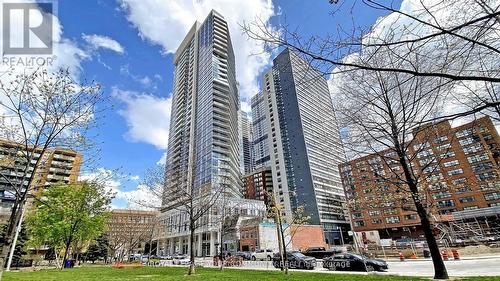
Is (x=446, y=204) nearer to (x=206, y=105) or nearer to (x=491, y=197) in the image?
(x=491, y=197)

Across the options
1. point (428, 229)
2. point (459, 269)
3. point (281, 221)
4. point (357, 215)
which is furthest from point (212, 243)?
point (428, 229)

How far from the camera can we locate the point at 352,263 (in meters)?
19.1

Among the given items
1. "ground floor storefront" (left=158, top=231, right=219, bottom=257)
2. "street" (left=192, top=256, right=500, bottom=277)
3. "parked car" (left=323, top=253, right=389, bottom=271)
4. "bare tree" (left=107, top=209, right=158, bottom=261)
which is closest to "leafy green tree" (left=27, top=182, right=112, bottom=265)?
"bare tree" (left=107, top=209, right=158, bottom=261)

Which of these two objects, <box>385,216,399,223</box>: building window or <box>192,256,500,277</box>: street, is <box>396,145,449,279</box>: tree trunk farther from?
<box>385,216,399,223</box>: building window

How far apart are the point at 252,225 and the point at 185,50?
88.3 metres

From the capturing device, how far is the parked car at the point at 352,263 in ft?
57.3

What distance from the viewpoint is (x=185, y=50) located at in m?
116

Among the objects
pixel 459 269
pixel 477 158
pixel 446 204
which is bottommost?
pixel 459 269

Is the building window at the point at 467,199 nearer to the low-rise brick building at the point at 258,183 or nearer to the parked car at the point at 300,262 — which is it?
the parked car at the point at 300,262

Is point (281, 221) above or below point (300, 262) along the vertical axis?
above

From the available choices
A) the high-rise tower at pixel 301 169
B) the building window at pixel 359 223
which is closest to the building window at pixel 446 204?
the building window at pixel 359 223

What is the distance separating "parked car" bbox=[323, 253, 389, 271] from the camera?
17.5 metres

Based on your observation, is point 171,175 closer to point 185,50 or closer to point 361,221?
point 361,221

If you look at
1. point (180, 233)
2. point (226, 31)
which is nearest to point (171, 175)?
point (180, 233)
